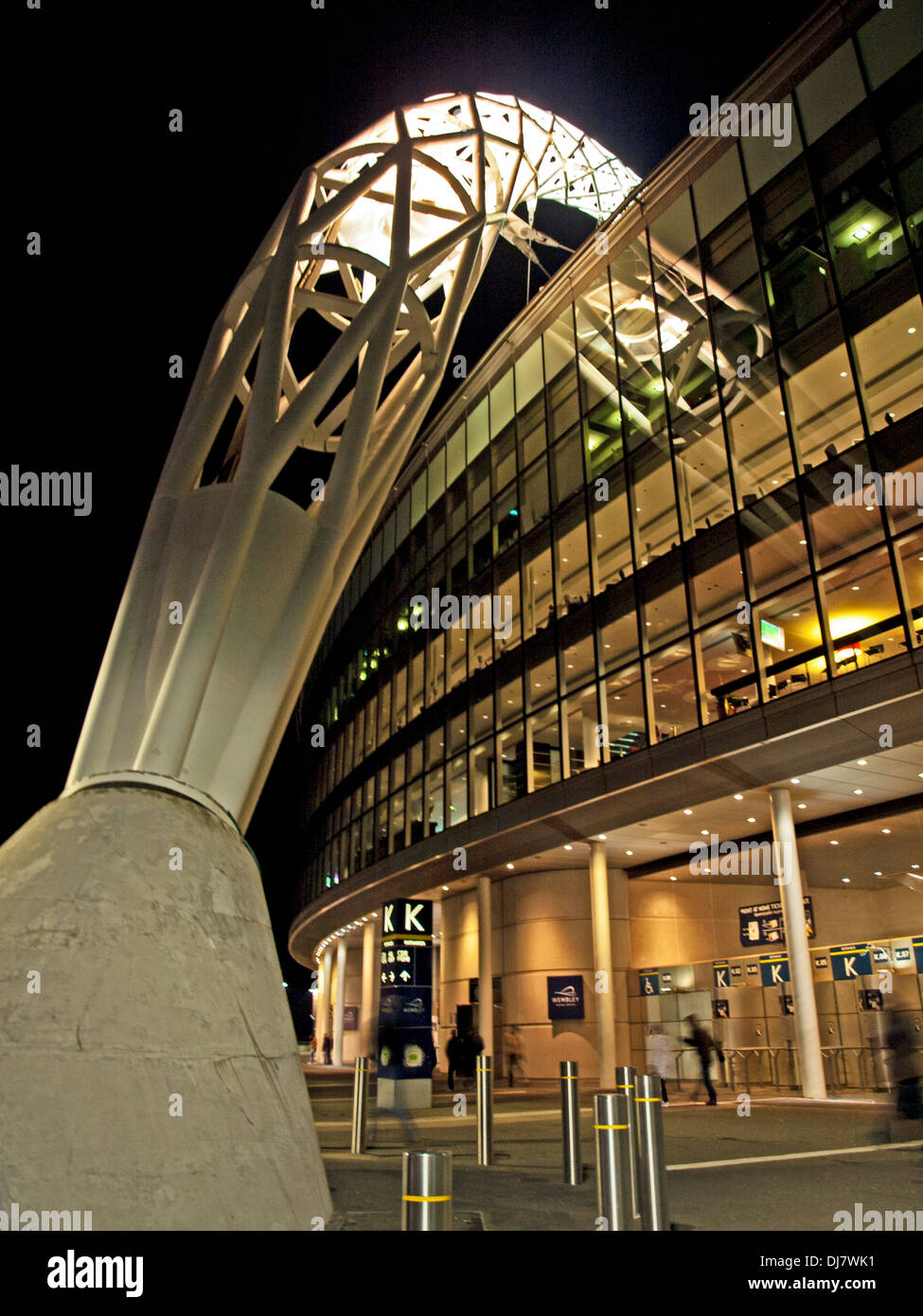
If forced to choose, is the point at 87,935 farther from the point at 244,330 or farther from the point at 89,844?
the point at 244,330

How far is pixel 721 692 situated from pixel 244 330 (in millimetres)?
17084

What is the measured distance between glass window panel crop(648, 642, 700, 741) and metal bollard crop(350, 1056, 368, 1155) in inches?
537

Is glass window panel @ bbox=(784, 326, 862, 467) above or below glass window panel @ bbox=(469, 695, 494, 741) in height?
above

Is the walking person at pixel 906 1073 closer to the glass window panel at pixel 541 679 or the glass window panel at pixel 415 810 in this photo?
the glass window panel at pixel 541 679

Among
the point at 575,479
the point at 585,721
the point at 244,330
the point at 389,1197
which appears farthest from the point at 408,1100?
the point at 575,479

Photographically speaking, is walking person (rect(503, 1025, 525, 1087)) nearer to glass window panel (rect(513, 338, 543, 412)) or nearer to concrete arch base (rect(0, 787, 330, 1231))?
glass window panel (rect(513, 338, 543, 412))

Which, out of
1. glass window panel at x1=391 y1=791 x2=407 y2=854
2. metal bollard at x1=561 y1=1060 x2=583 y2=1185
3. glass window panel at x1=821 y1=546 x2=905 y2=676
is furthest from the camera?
glass window panel at x1=391 y1=791 x2=407 y2=854

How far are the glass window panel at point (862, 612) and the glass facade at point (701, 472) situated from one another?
3.2 inches

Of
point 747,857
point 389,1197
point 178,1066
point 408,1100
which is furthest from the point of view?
point 747,857

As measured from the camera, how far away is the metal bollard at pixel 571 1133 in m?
8.72

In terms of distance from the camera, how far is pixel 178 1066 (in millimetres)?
6039

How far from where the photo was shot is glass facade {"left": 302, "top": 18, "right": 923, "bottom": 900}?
1886 cm

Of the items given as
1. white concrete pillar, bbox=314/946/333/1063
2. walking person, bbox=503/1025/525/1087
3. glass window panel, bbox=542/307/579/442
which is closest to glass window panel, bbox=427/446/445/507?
glass window panel, bbox=542/307/579/442

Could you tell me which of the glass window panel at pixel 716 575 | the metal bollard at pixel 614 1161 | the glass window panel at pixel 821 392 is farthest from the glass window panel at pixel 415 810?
the metal bollard at pixel 614 1161
